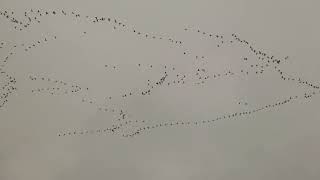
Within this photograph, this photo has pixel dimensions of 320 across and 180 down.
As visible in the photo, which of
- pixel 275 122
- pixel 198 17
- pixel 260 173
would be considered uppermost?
pixel 198 17

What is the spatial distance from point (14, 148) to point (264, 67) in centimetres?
85

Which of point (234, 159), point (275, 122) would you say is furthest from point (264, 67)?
point (234, 159)

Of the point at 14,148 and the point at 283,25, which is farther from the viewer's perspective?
the point at 14,148

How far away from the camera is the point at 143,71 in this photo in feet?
5.05

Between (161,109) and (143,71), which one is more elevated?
(143,71)

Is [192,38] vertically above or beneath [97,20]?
beneath

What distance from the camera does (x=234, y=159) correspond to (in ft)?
5.24

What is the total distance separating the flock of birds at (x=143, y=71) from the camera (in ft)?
4.97

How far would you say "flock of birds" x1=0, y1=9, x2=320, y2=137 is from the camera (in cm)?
152

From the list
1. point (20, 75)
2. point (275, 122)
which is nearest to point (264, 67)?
point (275, 122)

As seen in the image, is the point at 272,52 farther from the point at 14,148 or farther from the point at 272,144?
the point at 14,148

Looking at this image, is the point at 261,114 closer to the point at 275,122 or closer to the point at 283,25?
the point at 275,122

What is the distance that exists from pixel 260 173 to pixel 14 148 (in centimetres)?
81

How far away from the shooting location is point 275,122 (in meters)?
1.56
